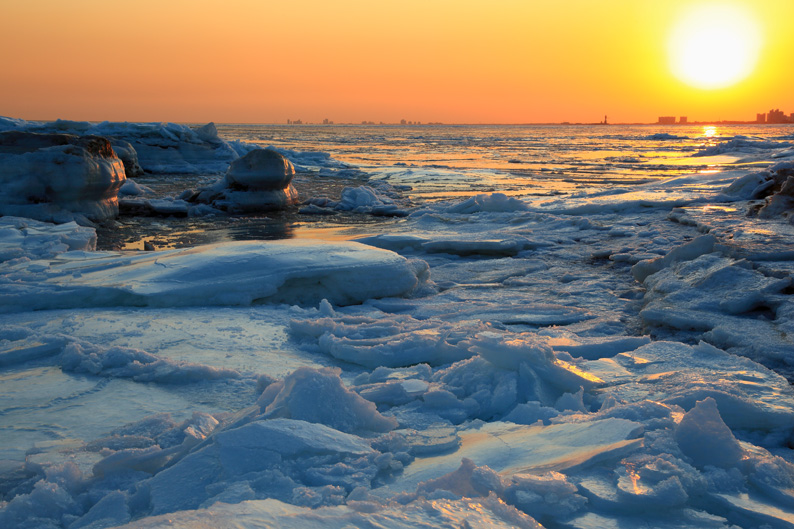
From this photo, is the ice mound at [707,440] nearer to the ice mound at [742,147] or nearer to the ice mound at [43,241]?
the ice mound at [43,241]

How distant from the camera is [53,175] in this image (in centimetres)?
954

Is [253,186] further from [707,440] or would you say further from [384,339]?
[707,440]

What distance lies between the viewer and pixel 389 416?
8.03 ft

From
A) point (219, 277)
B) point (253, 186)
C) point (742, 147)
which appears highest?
point (742, 147)

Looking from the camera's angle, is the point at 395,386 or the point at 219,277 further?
the point at 219,277

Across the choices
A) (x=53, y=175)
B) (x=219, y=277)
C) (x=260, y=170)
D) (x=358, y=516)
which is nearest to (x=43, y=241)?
(x=219, y=277)

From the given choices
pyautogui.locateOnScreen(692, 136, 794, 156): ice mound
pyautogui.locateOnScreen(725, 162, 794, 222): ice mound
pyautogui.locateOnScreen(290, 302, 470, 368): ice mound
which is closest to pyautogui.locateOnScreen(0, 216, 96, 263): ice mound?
pyautogui.locateOnScreen(290, 302, 470, 368): ice mound

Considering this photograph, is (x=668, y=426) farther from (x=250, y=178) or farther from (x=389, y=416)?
(x=250, y=178)

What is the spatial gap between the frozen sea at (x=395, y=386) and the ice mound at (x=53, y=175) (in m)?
2.98

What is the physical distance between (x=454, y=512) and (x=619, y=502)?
51 centimetres

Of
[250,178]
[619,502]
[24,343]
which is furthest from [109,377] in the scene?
[250,178]

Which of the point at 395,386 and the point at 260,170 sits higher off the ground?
the point at 260,170

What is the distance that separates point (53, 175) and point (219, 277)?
6.78m

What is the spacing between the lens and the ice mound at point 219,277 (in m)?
4.28
